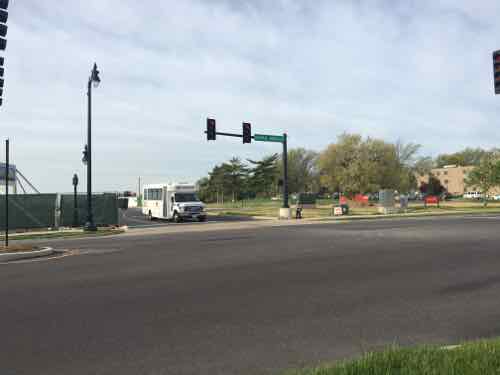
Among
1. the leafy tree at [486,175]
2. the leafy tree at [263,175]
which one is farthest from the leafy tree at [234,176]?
the leafy tree at [486,175]

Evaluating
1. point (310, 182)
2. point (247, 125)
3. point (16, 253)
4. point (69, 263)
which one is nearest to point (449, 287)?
point (69, 263)

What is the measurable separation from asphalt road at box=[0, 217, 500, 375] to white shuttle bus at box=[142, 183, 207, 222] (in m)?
19.0

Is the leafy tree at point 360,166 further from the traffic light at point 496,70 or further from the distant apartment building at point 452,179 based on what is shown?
the distant apartment building at point 452,179

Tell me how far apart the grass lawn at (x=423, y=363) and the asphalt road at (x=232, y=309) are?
58 centimetres

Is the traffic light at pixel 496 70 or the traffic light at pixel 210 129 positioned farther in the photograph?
the traffic light at pixel 210 129

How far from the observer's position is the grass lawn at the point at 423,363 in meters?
3.68

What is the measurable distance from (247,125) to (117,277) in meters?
22.6

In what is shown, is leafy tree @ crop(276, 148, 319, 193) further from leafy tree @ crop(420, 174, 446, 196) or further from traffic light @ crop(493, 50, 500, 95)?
traffic light @ crop(493, 50, 500, 95)

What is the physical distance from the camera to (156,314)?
6.38 meters

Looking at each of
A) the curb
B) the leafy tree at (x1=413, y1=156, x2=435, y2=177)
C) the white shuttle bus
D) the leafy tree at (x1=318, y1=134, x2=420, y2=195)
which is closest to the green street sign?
the white shuttle bus

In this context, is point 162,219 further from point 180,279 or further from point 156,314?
point 156,314

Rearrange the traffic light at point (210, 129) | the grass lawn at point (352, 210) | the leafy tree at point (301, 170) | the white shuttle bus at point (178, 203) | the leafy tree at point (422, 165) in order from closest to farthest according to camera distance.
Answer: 1. the traffic light at point (210, 129)
2. the white shuttle bus at point (178, 203)
3. the grass lawn at point (352, 210)
4. the leafy tree at point (422, 165)
5. the leafy tree at point (301, 170)

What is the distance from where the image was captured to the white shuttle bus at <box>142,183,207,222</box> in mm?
31609

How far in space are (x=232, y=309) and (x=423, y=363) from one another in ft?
10.9
